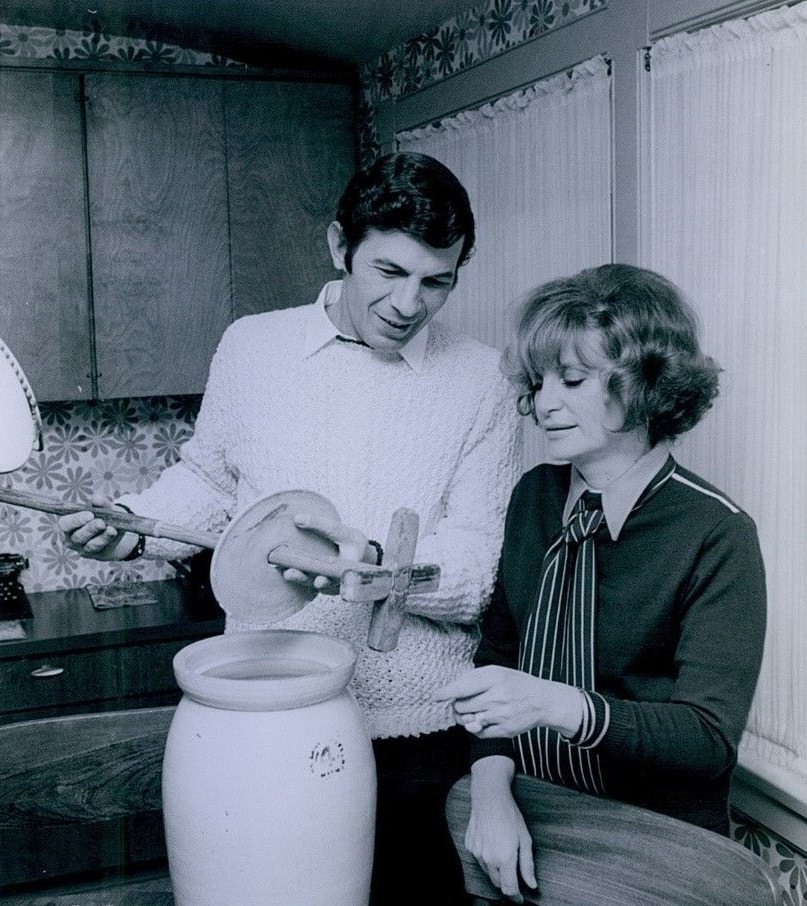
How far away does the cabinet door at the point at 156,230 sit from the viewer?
2689 millimetres

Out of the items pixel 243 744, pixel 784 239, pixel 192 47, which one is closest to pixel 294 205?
pixel 192 47

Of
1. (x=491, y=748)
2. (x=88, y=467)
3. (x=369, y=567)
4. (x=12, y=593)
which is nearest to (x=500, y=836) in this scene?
(x=491, y=748)

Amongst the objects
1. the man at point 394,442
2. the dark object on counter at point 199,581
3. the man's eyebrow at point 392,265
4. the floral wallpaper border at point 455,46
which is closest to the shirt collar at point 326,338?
the man at point 394,442

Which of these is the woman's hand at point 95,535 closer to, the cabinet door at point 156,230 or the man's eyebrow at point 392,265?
the man's eyebrow at point 392,265

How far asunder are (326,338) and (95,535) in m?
0.44

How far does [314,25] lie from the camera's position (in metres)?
2.71

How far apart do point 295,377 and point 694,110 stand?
2.65ft

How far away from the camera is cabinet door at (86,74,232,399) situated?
2.69m

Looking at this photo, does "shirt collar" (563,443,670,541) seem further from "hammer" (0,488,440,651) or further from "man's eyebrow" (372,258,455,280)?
"man's eyebrow" (372,258,455,280)

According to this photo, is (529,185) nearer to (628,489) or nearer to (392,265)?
(392,265)

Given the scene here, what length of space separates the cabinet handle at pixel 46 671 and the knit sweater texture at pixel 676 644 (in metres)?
1.48

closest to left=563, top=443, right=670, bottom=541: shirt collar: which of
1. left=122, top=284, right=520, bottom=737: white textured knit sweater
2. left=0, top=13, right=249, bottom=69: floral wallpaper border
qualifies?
left=122, top=284, right=520, bottom=737: white textured knit sweater

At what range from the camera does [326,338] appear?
5.20 feet

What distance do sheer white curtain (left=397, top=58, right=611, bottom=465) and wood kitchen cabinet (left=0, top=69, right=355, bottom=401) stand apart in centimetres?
39
